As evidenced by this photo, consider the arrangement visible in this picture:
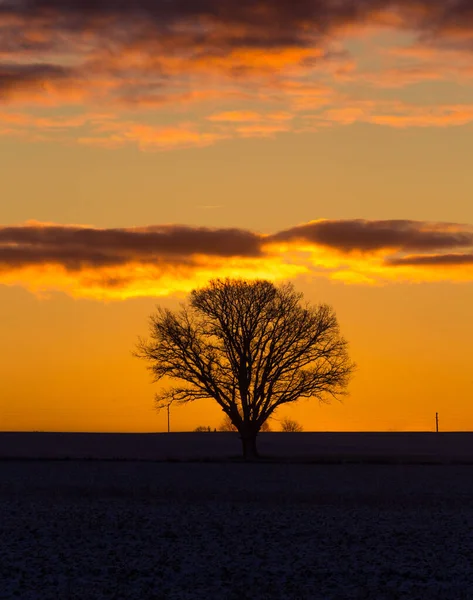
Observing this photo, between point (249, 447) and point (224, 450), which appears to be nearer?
point (249, 447)

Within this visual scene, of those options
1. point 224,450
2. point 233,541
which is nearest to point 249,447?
point 224,450

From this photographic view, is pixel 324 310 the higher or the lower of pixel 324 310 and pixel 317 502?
the higher

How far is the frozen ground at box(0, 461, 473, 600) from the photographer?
22219mm

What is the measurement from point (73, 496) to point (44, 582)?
69.7 ft

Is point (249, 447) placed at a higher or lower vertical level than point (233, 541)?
higher

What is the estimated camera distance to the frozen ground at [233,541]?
875 inches

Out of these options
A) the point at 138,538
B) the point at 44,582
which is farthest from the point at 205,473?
the point at 44,582

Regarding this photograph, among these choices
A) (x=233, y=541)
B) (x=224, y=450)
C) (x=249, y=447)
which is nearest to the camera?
(x=233, y=541)

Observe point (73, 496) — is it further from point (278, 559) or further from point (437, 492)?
point (278, 559)

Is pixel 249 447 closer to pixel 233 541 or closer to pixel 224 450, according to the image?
pixel 224 450

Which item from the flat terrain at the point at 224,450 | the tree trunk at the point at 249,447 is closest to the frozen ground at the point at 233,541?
the tree trunk at the point at 249,447

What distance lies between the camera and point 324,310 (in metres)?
85.2

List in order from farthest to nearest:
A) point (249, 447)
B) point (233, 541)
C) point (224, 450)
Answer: point (224, 450) < point (249, 447) < point (233, 541)

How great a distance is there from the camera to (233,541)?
28.6 m
